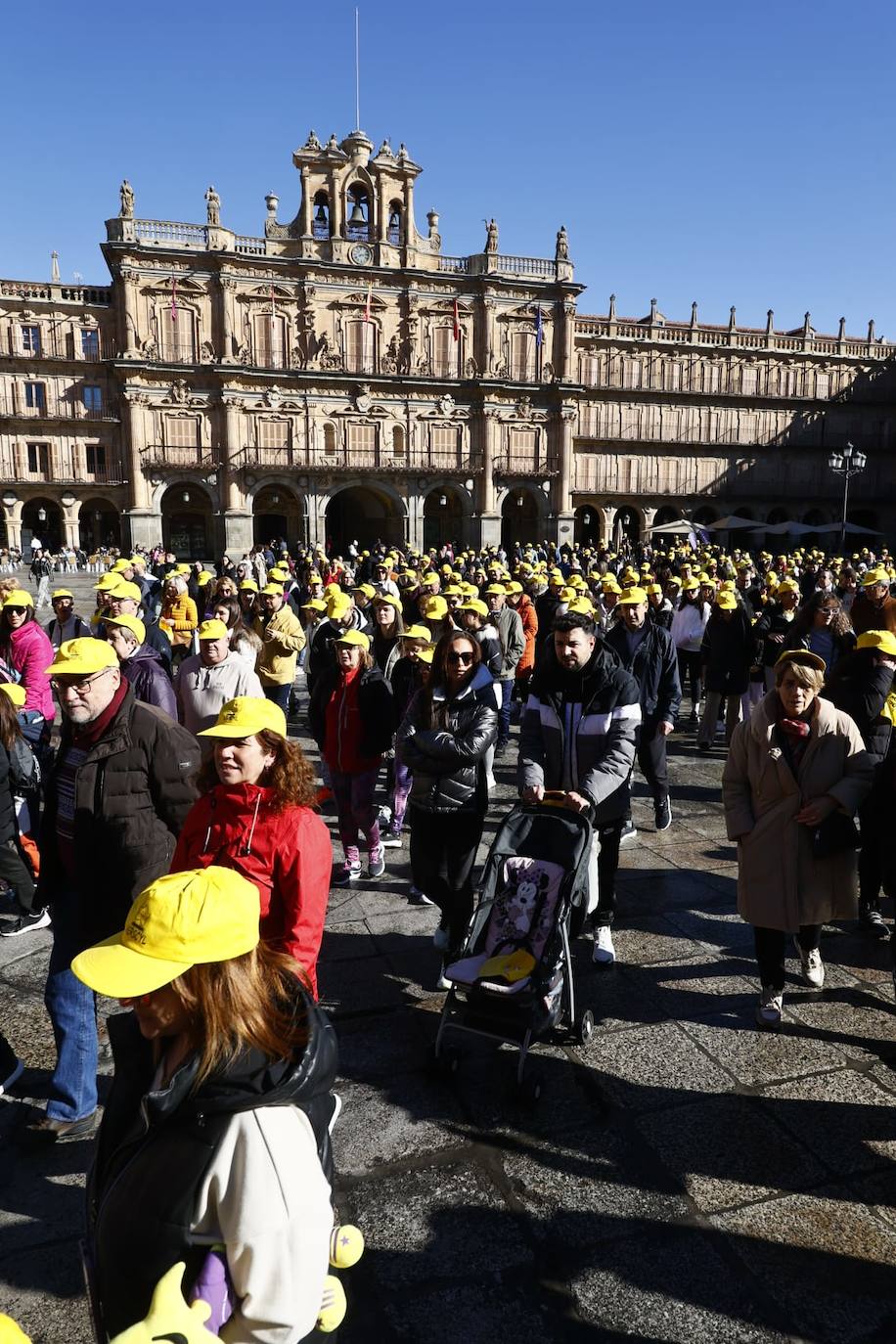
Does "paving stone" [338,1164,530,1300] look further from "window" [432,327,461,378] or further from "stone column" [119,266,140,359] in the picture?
"window" [432,327,461,378]

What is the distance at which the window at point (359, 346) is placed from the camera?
37.8 m

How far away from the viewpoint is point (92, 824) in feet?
10.3

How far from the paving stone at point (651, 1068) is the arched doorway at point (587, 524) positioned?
40751mm

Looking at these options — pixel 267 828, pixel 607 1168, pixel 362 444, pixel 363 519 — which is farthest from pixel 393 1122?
pixel 363 519

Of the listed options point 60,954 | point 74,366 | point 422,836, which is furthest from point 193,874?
point 74,366

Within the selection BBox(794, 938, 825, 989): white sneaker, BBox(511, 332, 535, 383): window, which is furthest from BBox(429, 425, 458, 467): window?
BBox(794, 938, 825, 989): white sneaker

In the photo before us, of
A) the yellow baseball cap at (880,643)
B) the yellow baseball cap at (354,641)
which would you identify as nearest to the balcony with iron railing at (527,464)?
the yellow baseball cap at (354,641)

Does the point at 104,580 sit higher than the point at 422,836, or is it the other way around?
the point at 104,580

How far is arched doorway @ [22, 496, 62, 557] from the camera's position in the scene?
3694 centimetres

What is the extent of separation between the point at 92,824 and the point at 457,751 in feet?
5.81

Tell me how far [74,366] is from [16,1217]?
38743mm

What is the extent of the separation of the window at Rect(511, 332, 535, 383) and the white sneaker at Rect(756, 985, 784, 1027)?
38656mm

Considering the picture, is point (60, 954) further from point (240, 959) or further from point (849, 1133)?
point (849, 1133)

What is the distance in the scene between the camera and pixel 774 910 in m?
3.88
